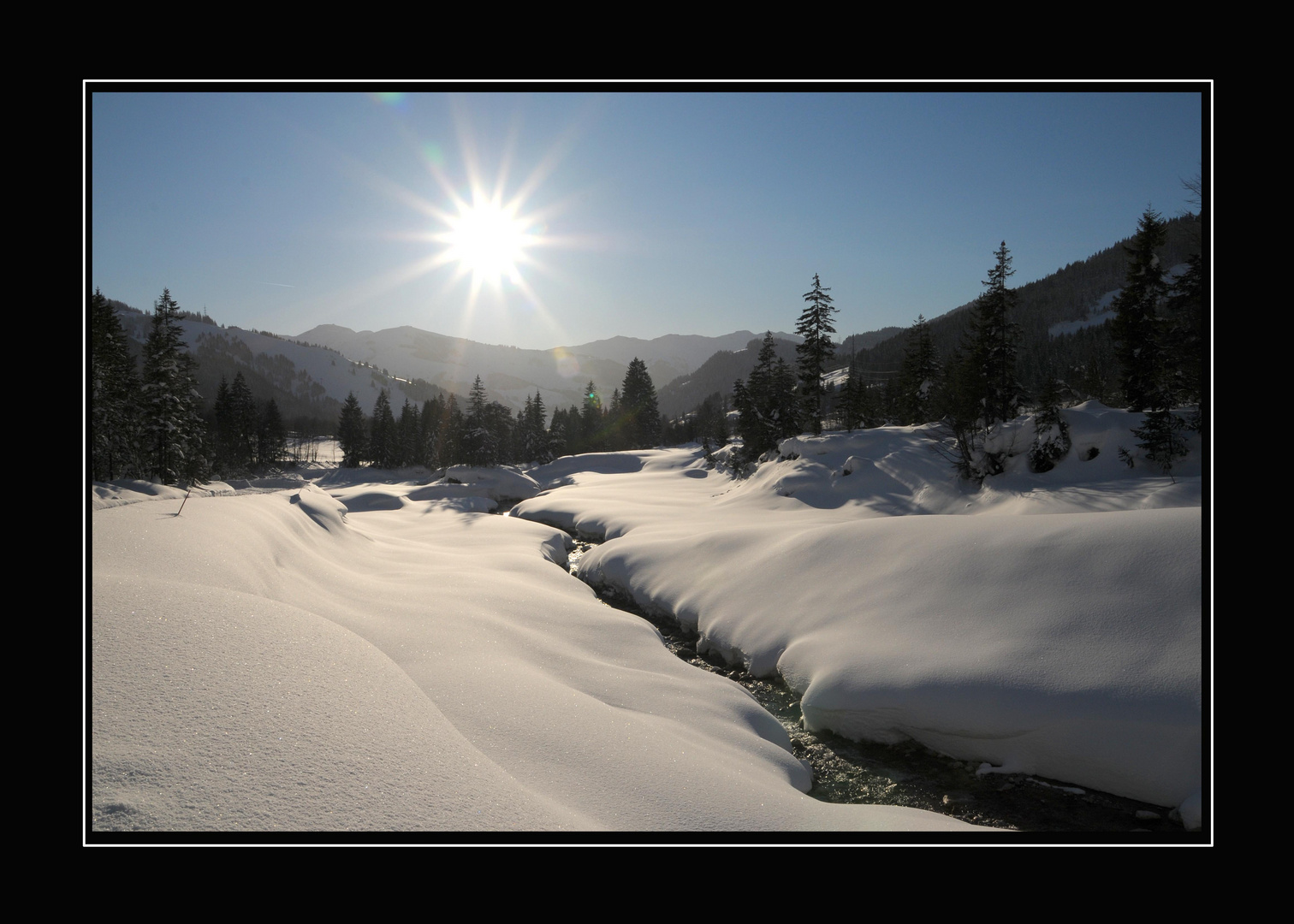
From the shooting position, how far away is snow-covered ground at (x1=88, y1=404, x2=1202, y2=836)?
→ 2963 mm

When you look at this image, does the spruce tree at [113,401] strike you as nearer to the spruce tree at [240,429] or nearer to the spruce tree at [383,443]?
the spruce tree at [240,429]

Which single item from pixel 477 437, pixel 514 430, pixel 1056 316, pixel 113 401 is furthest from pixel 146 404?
pixel 1056 316

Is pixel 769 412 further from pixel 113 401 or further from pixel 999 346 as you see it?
pixel 113 401

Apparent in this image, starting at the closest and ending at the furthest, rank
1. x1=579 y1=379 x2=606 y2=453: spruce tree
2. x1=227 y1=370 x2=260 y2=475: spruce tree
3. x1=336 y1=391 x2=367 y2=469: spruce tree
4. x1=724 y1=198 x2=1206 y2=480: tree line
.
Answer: x1=724 y1=198 x2=1206 y2=480: tree line < x1=227 y1=370 x2=260 y2=475: spruce tree < x1=336 y1=391 x2=367 y2=469: spruce tree < x1=579 y1=379 x2=606 y2=453: spruce tree

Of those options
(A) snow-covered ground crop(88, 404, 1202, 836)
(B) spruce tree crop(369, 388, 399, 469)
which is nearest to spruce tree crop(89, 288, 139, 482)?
(A) snow-covered ground crop(88, 404, 1202, 836)

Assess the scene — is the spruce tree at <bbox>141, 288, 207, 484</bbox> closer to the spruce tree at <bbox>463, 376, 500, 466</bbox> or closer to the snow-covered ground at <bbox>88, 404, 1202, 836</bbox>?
the snow-covered ground at <bbox>88, 404, 1202, 836</bbox>

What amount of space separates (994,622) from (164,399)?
41.6 metres

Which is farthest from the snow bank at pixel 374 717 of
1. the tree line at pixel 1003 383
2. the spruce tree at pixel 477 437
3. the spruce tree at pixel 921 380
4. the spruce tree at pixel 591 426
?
the spruce tree at pixel 591 426

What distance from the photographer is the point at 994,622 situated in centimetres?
764

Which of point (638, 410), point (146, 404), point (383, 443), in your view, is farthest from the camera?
point (638, 410)

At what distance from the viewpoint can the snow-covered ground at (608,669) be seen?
296 cm

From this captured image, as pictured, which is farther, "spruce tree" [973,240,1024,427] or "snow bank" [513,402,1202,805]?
"spruce tree" [973,240,1024,427]

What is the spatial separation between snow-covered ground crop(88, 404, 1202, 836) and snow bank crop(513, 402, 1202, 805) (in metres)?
0.04

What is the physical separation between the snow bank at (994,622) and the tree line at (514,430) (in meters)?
59.9
